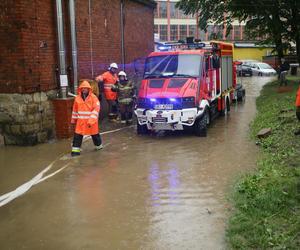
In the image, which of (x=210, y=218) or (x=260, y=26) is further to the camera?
(x=260, y=26)

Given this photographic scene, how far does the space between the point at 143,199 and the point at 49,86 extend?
6.05 m

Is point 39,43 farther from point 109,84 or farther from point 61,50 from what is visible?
point 109,84

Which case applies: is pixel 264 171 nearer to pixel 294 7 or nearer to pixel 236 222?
pixel 236 222

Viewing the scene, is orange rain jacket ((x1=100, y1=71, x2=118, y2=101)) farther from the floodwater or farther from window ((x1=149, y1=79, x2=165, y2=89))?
the floodwater

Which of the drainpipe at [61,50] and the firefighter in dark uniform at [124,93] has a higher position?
the drainpipe at [61,50]

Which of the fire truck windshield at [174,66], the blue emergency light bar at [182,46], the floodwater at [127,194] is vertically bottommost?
the floodwater at [127,194]

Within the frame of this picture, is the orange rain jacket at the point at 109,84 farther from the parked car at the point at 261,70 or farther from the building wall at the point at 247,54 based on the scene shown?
the building wall at the point at 247,54

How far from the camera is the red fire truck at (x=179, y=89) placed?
1202 cm

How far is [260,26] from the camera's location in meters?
26.8

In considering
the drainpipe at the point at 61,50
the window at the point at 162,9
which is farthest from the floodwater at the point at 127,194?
the window at the point at 162,9

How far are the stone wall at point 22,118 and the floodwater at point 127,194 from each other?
321mm

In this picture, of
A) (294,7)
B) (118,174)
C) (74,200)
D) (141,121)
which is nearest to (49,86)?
(141,121)

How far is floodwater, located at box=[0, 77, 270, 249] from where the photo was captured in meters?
5.71

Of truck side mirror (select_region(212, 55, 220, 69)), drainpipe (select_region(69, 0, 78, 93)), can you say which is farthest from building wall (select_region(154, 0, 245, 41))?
drainpipe (select_region(69, 0, 78, 93))
